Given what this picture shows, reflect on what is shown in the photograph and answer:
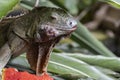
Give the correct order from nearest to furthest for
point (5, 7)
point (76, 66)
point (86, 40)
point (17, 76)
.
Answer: point (5, 7) → point (17, 76) → point (76, 66) → point (86, 40)

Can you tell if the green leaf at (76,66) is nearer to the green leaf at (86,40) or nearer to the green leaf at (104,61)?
the green leaf at (104,61)

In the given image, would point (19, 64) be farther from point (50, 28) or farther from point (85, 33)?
point (85, 33)

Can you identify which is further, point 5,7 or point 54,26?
point 54,26

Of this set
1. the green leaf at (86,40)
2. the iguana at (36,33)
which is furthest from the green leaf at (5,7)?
the green leaf at (86,40)

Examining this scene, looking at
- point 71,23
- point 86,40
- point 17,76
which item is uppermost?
point 71,23

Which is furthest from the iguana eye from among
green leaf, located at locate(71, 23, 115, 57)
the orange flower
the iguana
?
green leaf, located at locate(71, 23, 115, 57)

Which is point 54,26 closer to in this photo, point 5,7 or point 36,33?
point 36,33

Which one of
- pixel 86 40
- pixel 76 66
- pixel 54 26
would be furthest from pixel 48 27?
pixel 86 40
